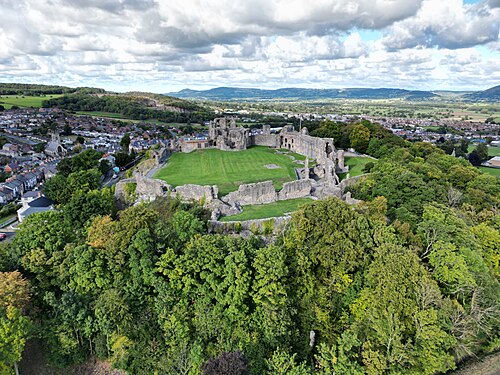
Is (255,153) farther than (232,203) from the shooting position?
Yes

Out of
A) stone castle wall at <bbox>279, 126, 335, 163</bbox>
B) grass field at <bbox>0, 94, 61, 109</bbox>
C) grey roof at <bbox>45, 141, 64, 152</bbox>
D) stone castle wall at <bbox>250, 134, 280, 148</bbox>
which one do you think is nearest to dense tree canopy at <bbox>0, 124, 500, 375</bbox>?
stone castle wall at <bbox>279, 126, 335, 163</bbox>

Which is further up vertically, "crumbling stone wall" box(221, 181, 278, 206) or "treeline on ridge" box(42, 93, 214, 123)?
"crumbling stone wall" box(221, 181, 278, 206)

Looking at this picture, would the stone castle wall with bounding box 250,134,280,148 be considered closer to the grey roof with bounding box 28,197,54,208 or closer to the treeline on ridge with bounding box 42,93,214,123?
the grey roof with bounding box 28,197,54,208

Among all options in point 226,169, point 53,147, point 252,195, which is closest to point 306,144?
point 226,169

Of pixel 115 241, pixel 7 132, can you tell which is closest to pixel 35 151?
pixel 7 132

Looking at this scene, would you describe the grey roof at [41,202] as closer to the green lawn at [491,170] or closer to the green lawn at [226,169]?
the green lawn at [226,169]

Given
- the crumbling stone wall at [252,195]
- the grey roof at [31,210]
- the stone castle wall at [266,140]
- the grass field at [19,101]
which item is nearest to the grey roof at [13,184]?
the grey roof at [31,210]

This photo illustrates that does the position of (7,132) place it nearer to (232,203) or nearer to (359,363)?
(232,203)
